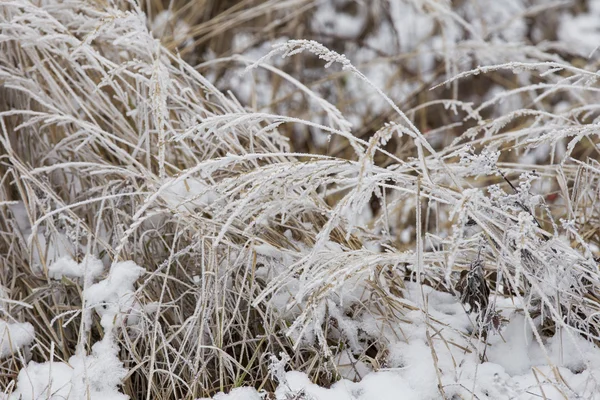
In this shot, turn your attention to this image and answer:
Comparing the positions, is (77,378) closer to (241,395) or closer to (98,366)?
(98,366)

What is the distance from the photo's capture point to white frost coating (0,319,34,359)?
144cm

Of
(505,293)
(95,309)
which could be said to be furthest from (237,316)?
(505,293)

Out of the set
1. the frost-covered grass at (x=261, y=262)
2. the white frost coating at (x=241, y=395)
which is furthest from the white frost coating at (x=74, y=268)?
the white frost coating at (x=241, y=395)

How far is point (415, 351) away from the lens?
1337 millimetres

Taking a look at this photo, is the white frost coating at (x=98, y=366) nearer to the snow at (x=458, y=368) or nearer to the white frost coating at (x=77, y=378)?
the white frost coating at (x=77, y=378)

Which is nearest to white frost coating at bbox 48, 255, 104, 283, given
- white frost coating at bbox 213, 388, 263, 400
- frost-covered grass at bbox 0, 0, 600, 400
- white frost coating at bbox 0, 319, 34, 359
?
frost-covered grass at bbox 0, 0, 600, 400

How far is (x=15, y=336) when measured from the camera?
1454mm

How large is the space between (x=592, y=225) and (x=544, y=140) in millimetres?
475

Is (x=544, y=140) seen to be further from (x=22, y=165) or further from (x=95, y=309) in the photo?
(x=22, y=165)

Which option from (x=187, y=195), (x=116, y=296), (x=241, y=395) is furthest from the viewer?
(x=187, y=195)

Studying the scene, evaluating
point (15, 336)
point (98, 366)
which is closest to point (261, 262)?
point (98, 366)

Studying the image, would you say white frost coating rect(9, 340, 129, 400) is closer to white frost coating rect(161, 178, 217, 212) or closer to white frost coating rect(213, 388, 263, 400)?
white frost coating rect(213, 388, 263, 400)

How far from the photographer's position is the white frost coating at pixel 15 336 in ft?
4.73

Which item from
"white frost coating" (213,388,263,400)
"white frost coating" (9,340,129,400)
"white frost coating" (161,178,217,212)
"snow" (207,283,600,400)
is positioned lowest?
"white frost coating" (9,340,129,400)
